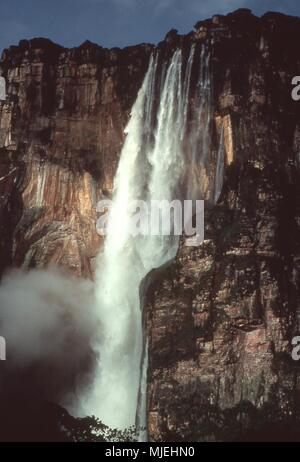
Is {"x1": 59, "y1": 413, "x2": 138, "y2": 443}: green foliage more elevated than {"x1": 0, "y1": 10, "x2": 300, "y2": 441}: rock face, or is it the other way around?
{"x1": 0, "y1": 10, "x2": 300, "y2": 441}: rock face

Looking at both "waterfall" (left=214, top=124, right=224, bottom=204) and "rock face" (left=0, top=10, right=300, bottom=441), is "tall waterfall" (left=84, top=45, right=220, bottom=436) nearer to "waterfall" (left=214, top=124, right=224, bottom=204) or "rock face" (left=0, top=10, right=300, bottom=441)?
"rock face" (left=0, top=10, right=300, bottom=441)

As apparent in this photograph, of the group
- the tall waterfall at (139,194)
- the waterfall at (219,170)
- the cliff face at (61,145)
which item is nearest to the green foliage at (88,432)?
the tall waterfall at (139,194)

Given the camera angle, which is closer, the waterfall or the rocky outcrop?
the rocky outcrop

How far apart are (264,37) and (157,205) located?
16653 mm

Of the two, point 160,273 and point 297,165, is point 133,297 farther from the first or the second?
point 297,165

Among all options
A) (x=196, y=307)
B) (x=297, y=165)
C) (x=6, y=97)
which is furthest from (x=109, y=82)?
(x=196, y=307)

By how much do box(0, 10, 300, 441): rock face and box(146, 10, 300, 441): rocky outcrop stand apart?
9 centimetres

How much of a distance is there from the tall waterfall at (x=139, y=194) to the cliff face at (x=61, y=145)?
147cm

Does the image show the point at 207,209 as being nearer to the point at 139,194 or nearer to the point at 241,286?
the point at 241,286

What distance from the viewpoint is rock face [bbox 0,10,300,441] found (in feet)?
170

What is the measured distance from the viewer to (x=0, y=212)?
68625 millimetres
